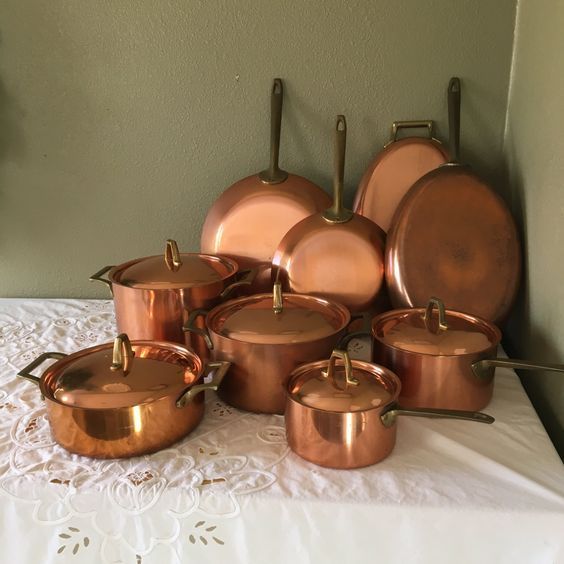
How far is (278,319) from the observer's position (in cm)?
77

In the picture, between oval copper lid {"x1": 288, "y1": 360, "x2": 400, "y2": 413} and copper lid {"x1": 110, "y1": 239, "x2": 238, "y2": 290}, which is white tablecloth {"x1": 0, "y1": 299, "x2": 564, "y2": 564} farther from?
copper lid {"x1": 110, "y1": 239, "x2": 238, "y2": 290}

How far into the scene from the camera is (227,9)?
3.23ft

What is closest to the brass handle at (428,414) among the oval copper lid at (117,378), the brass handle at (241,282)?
the oval copper lid at (117,378)

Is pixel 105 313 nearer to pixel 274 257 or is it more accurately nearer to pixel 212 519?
pixel 274 257

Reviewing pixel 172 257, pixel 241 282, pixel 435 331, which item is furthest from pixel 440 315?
pixel 172 257

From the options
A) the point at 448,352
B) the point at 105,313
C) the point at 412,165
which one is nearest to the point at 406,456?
the point at 448,352

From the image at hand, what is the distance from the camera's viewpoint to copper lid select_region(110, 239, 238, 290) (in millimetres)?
846

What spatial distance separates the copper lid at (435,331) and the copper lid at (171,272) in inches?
9.7

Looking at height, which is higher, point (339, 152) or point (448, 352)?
point (339, 152)

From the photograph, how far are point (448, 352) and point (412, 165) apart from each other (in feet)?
1.26

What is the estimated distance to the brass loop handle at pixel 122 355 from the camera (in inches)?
26.7

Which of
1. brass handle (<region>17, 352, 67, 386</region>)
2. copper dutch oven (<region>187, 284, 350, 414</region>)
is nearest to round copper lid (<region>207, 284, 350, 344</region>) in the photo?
copper dutch oven (<region>187, 284, 350, 414</region>)

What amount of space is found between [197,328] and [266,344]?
0.12 metres

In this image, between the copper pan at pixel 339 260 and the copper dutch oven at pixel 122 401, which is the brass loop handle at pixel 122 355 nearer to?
the copper dutch oven at pixel 122 401
